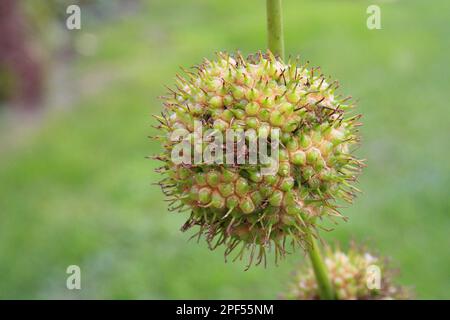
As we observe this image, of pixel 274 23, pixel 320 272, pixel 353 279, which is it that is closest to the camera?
pixel 274 23

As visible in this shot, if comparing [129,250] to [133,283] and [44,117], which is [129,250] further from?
[44,117]

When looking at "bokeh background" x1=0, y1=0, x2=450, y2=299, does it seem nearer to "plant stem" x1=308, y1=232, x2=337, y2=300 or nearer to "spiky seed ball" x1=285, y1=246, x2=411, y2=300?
"spiky seed ball" x1=285, y1=246, x2=411, y2=300

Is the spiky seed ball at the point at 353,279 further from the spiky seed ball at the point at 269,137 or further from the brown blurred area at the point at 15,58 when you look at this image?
the brown blurred area at the point at 15,58

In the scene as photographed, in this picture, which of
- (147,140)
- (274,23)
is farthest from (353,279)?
(147,140)

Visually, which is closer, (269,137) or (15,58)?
(269,137)

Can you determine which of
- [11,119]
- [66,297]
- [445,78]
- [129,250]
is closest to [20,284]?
[66,297]

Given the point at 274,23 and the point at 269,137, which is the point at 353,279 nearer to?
the point at 269,137

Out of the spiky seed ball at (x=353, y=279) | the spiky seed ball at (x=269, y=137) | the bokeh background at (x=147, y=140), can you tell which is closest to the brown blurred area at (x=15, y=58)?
the bokeh background at (x=147, y=140)
